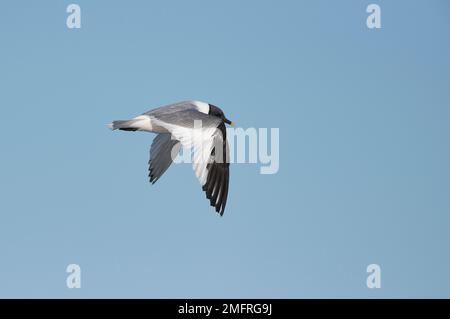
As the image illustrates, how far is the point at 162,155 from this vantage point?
9.34 metres

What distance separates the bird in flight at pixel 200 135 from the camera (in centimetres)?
718

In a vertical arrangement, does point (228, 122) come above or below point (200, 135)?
above

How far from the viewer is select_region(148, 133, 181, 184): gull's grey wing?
930cm

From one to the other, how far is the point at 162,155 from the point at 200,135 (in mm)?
1990

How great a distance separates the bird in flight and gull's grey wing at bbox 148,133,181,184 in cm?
67

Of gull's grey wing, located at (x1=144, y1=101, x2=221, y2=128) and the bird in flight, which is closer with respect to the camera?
the bird in flight

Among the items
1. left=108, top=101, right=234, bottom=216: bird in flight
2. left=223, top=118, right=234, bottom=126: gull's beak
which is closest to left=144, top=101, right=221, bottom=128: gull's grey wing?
left=108, top=101, right=234, bottom=216: bird in flight

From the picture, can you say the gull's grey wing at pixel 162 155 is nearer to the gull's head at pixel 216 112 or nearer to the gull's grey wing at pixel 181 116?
the gull's head at pixel 216 112

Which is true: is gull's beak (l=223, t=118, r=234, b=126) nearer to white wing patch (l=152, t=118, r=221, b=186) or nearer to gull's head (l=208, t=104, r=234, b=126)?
gull's head (l=208, t=104, r=234, b=126)

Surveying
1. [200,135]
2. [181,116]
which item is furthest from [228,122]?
[200,135]

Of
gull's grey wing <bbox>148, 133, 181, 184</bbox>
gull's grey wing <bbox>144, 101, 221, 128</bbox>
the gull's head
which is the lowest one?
gull's grey wing <bbox>148, 133, 181, 184</bbox>

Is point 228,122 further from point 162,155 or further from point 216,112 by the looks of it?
point 162,155

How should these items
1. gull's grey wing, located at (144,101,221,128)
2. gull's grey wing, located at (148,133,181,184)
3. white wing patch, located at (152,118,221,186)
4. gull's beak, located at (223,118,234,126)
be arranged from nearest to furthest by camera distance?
white wing patch, located at (152,118,221,186), gull's grey wing, located at (144,101,221,128), gull's grey wing, located at (148,133,181,184), gull's beak, located at (223,118,234,126)
